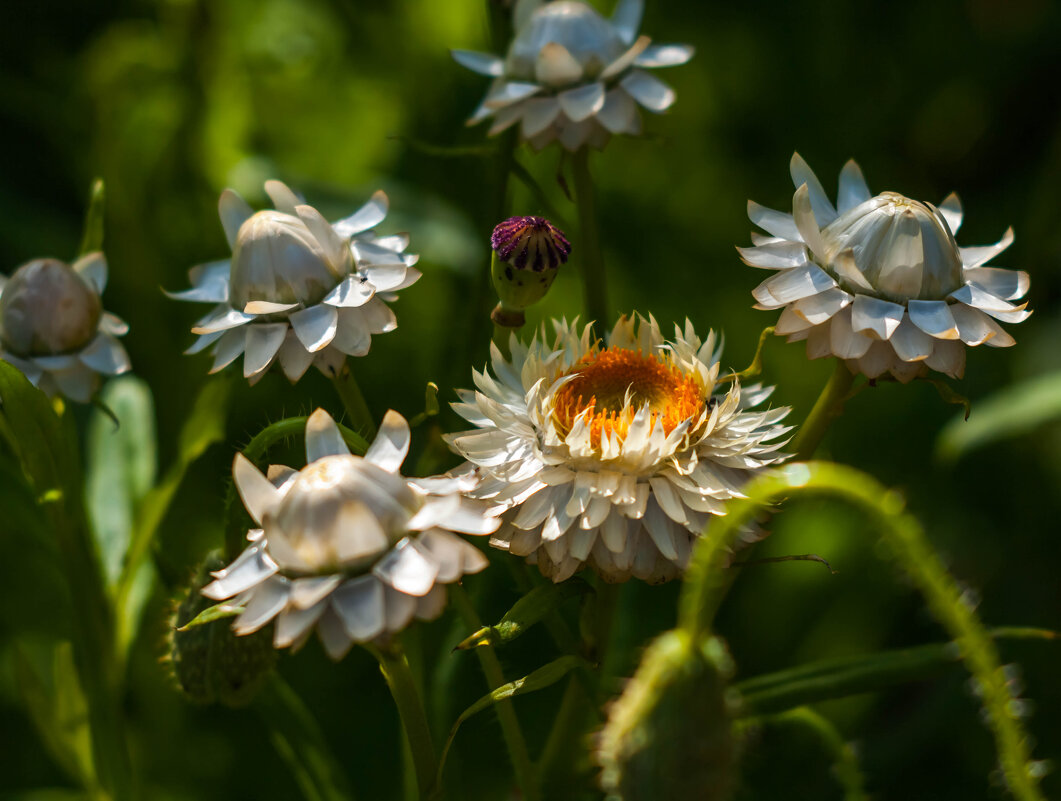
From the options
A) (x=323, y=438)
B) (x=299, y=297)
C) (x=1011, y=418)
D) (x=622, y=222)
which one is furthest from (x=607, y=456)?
(x=622, y=222)

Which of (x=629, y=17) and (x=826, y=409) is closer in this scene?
(x=826, y=409)

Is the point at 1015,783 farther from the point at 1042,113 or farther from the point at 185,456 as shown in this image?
the point at 1042,113

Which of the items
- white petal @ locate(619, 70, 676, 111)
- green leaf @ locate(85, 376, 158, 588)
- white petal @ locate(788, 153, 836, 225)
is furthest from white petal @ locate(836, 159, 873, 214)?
green leaf @ locate(85, 376, 158, 588)

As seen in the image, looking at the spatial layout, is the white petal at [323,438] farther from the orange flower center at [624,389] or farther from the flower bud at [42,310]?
the flower bud at [42,310]

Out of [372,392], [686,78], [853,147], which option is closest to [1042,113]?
[853,147]

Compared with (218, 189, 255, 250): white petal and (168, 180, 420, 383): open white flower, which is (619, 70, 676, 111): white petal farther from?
(218, 189, 255, 250): white petal

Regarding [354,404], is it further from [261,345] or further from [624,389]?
[624,389]
